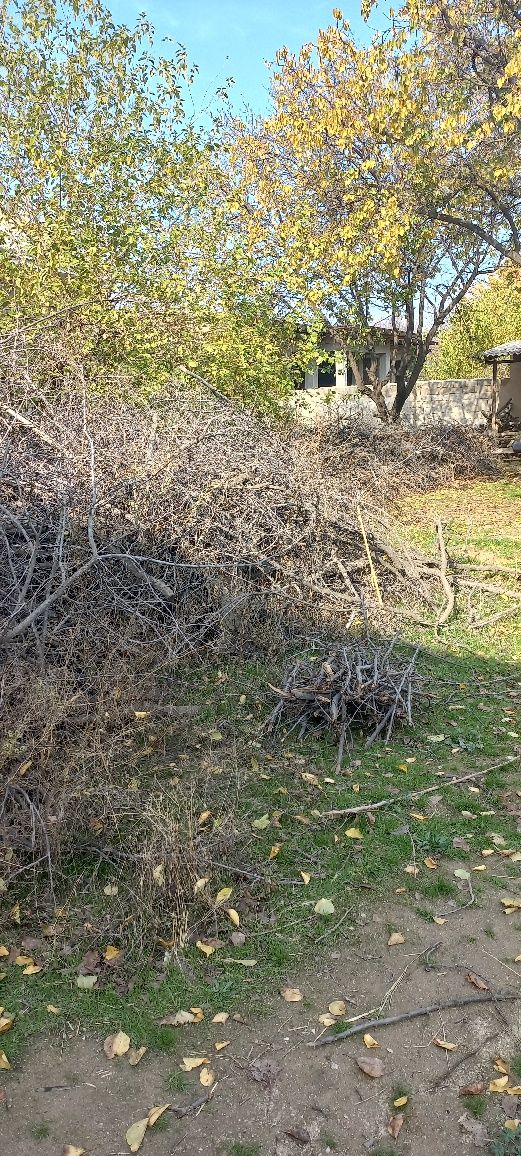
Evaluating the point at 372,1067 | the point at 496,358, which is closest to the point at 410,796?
the point at 372,1067

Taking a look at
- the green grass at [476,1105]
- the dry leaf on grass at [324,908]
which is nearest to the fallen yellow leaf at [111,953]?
the dry leaf on grass at [324,908]

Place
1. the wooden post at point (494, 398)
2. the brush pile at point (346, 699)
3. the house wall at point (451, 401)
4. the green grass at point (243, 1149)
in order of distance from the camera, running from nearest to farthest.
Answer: the green grass at point (243, 1149)
the brush pile at point (346, 699)
the wooden post at point (494, 398)
the house wall at point (451, 401)

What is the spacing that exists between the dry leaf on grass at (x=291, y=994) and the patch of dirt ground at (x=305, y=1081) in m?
0.02

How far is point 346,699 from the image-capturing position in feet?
15.3

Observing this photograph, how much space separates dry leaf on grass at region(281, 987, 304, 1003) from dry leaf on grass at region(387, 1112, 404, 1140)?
0.54 meters

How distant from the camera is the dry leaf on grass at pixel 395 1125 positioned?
217 centimetres

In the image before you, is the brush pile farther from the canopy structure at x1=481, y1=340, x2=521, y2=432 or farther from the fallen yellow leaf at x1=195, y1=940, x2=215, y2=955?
the canopy structure at x1=481, y1=340, x2=521, y2=432

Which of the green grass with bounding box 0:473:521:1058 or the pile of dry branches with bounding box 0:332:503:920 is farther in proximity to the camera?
the pile of dry branches with bounding box 0:332:503:920

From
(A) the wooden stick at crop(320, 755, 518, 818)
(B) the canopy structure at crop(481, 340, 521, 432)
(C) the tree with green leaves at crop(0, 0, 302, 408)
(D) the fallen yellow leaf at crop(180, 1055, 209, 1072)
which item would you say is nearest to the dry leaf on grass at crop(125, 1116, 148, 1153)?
(D) the fallen yellow leaf at crop(180, 1055, 209, 1072)

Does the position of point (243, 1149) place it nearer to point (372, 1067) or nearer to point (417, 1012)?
point (372, 1067)

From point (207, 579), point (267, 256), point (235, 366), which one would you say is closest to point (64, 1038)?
point (207, 579)

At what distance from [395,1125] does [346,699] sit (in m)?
2.60

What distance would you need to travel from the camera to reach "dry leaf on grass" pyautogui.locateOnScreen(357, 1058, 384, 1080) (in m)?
2.36

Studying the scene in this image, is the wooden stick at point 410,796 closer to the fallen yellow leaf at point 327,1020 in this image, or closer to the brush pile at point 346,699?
the brush pile at point 346,699
